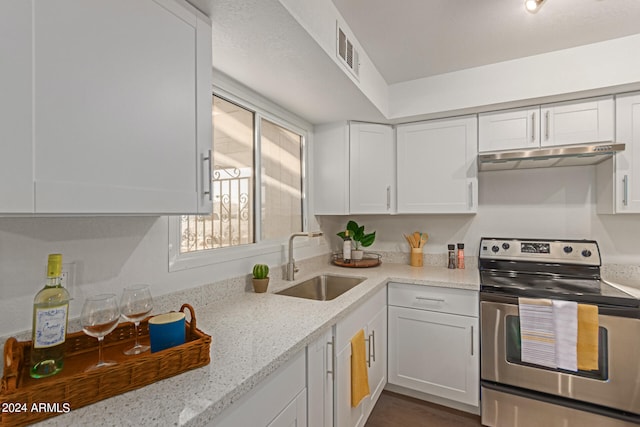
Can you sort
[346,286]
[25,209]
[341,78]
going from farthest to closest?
[346,286], [341,78], [25,209]

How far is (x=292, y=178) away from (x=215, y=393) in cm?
173

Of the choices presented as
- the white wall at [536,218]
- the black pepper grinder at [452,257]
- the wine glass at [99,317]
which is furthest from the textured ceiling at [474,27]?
the wine glass at [99,317]

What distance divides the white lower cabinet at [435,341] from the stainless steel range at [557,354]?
8 cm

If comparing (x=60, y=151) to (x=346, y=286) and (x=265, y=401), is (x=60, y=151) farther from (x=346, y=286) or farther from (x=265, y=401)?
(x=346, y=286)

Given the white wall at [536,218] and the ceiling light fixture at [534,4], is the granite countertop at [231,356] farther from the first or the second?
the ceiling light fixture at [534,4]

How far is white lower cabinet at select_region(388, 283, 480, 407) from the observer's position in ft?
6.51

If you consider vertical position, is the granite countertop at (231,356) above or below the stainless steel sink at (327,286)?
above

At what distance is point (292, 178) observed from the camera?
2.34 metres

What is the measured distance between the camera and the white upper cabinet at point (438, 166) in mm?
2289

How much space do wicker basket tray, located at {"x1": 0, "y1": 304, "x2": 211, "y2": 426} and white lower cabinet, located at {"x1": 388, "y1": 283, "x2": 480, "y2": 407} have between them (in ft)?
5.19

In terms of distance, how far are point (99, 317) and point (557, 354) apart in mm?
2211

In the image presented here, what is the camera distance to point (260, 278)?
172 cm

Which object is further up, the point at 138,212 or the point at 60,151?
the point at 60,151

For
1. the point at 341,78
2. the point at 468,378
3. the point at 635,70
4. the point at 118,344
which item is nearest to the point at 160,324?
the point at 118,344
